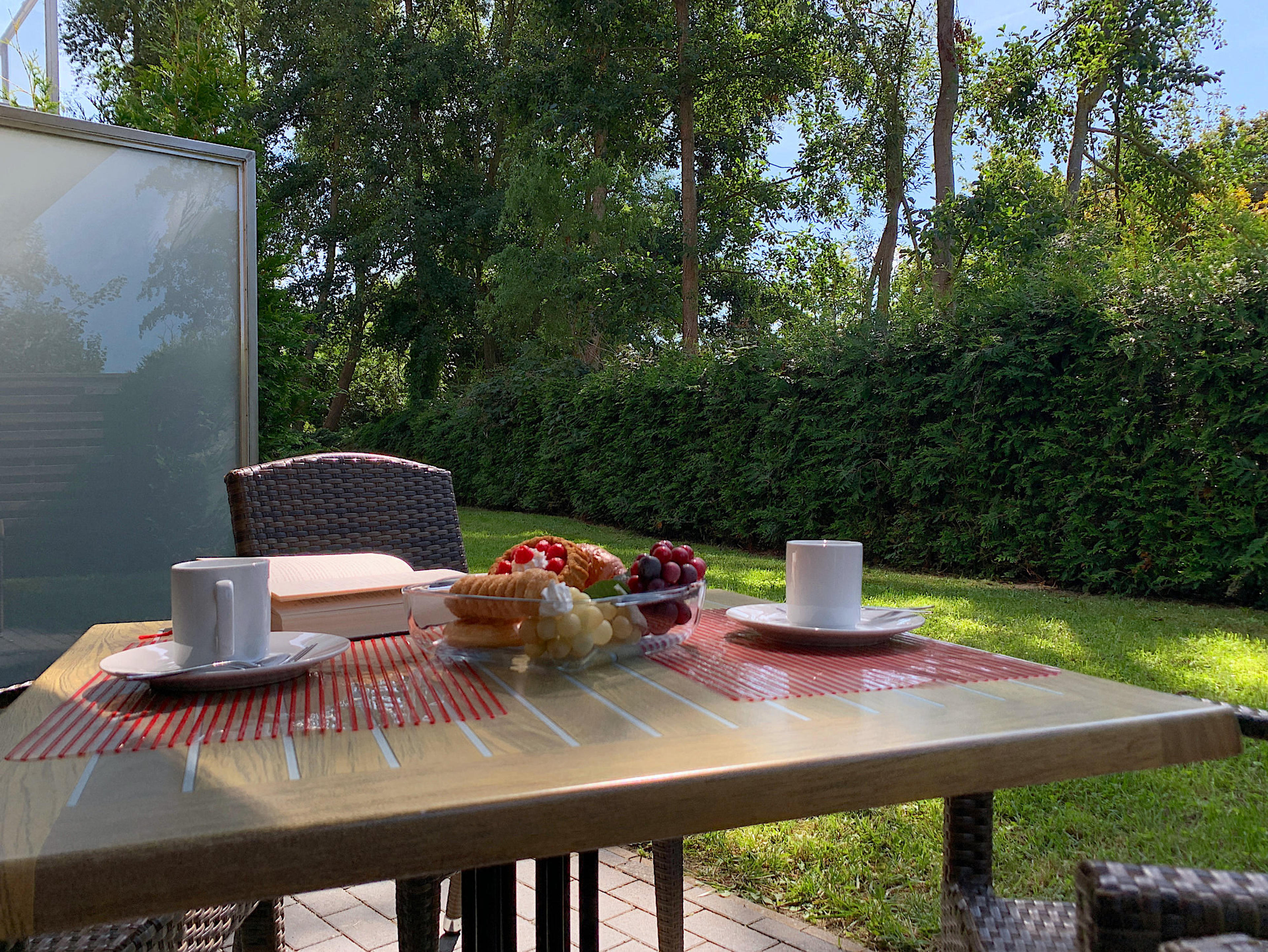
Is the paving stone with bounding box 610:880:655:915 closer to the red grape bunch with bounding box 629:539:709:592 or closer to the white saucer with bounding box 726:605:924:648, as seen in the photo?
the white saucer with bounding box 726:605:924:648

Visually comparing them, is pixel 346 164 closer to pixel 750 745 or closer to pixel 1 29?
pixel 1 29

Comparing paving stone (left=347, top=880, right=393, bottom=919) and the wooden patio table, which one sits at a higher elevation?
the wooden patio table

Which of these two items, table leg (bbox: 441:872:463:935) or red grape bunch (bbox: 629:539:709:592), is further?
table leg (bbox: 441:872:463:935)

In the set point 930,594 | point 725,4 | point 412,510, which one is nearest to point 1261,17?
point 725,4

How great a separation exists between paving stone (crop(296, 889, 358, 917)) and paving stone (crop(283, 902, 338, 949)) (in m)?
0.01

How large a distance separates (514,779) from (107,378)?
13.0 ft

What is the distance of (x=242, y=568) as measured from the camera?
105cm

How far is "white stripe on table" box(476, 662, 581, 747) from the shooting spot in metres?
0.83

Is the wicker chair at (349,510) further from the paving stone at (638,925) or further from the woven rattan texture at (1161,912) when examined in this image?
the woven rattan texture at (1161,912)

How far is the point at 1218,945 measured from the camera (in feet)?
2.20

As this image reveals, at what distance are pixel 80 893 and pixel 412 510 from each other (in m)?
1.84

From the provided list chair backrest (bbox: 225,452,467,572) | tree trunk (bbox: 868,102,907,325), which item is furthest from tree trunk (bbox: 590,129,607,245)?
chair backrest (bbox: 225,452,467,572)

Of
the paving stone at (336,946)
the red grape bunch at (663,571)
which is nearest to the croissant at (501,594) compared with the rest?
the red grape bunch at (663,571)

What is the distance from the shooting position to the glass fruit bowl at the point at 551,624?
1063 millimetres
